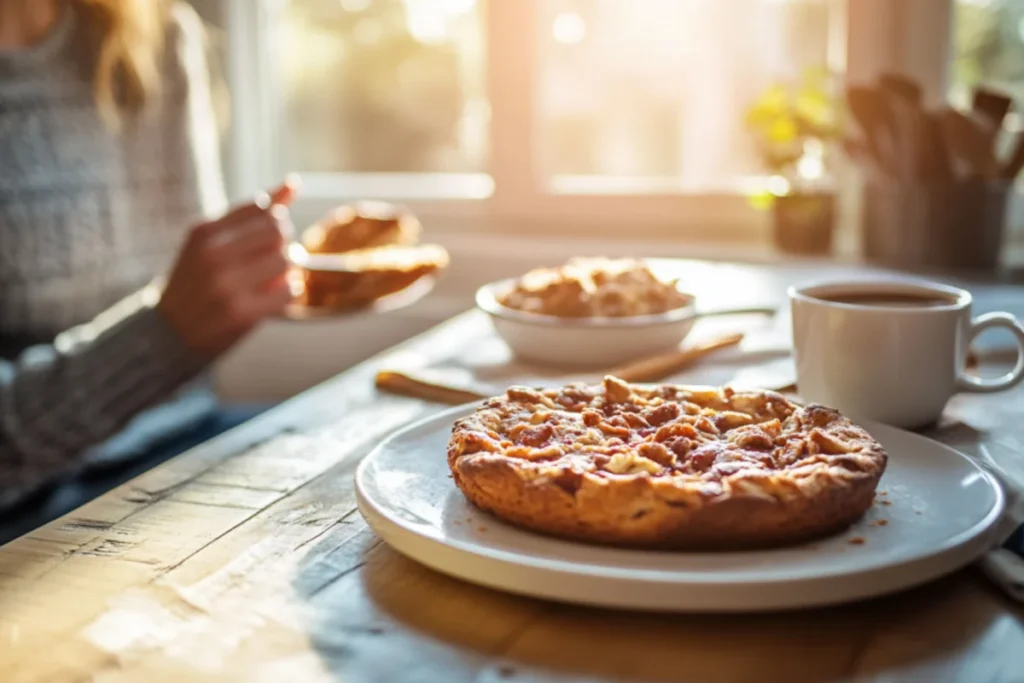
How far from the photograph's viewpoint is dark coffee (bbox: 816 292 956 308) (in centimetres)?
94

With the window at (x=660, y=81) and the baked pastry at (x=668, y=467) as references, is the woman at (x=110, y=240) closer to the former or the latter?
the baked pastry at (x=668, y=467)

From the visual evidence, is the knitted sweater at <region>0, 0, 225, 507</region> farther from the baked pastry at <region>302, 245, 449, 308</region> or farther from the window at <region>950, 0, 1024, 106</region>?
the window at <region>950, 0, 1024, 106</region>

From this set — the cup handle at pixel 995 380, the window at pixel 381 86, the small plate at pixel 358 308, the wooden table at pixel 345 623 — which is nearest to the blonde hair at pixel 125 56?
the small plate at pixel 358 308

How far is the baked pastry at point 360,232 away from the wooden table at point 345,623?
799 millimetres

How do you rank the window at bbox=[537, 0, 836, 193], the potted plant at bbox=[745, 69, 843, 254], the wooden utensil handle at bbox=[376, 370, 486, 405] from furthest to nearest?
1. the window at bbox=[537, 0, 836, 193]
2. the potted plant at bbox=[745, 69, 843, 254]
3. the wooden utensil handle at bbox=[376, 370, 486, 405]

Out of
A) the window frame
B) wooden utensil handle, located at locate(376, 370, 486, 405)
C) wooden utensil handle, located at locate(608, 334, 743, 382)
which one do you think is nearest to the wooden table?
wooden utensil handle, located at locate(376, 370, 486, 405)

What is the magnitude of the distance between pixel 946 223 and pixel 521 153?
0.94 metres

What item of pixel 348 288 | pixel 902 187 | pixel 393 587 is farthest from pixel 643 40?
pixel 393 587

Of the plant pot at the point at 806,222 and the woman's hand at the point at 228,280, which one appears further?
the plant pot at the point at 806,222

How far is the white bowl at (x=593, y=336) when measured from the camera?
1.09 meters

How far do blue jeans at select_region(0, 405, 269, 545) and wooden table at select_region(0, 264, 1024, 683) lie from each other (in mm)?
671

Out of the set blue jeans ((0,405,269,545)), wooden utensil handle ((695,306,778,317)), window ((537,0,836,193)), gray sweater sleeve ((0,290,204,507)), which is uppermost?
window ((537,0,836,193))

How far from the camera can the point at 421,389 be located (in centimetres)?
103

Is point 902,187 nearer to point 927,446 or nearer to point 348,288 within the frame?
point 348,288
